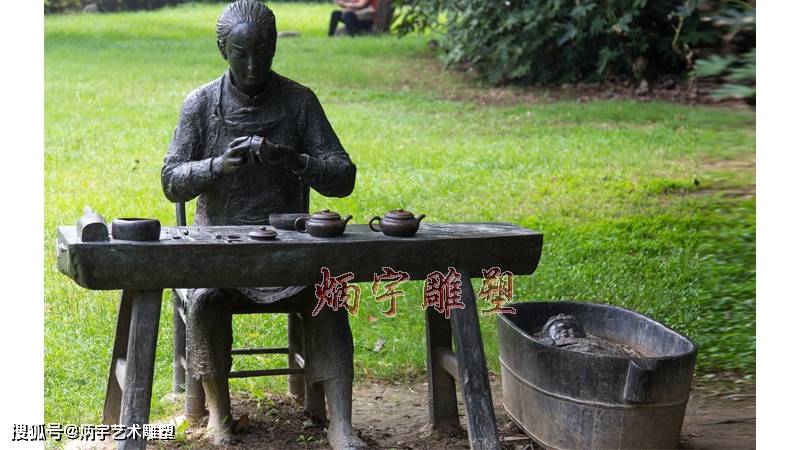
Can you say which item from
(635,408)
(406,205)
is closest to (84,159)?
(406,205)

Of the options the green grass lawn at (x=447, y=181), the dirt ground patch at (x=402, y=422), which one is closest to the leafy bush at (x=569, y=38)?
the green grass lawn at (x=447, y=181)

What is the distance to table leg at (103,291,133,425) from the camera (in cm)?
538

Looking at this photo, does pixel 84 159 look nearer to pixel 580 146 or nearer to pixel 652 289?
pixel 580 146

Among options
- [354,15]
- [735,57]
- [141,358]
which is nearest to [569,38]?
[354,15]

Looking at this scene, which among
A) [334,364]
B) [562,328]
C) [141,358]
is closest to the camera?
[141,358]

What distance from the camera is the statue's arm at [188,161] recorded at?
5.34m

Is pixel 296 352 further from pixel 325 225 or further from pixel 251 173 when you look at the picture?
pixel 325 225

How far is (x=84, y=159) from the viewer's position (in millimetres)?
12109

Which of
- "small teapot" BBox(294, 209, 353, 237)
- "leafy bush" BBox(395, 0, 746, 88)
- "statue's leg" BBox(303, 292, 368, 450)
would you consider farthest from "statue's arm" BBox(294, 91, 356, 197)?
"leafy bush" BBox(395, 0, 746, 88)

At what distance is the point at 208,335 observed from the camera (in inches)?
205

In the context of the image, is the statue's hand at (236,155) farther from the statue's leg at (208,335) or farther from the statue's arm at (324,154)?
the statue's leg at (208,335)

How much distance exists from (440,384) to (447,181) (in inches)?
232

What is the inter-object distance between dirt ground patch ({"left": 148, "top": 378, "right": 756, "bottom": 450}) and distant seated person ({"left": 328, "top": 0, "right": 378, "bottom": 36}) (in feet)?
62.1

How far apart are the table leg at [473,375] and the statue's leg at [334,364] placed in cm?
55
